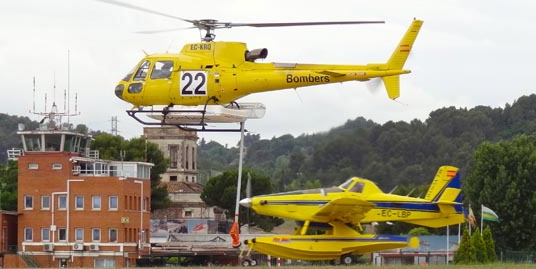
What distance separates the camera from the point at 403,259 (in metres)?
94.9

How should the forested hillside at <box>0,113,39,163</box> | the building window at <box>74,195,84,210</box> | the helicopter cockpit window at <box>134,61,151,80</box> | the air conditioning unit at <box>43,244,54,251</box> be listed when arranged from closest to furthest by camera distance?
the helicopter cockpit window at <box>134,61,151,80</box> < the air conditioning unit at <box>43,244,54,251</box> < the building window at <box>74,195,84,210</box> < the forested hillside at <box>0,113,39,163</box>

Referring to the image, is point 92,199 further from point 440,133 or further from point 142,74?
point 142,74

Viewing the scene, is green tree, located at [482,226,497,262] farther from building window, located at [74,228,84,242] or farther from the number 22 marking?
building window, located at [74,228,84,242]

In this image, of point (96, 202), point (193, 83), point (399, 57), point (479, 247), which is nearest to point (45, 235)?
point (96, 202)

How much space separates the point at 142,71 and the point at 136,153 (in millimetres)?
64647

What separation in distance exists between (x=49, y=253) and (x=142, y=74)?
40.5 m

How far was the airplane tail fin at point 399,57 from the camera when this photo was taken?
50.7 m

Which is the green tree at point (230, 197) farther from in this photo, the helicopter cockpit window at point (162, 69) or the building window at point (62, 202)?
the helicopter cockpit window at point (162, 69)

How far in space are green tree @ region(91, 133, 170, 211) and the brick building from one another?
20.7 m

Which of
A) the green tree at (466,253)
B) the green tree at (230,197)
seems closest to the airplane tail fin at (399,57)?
the green tree at (466,253)

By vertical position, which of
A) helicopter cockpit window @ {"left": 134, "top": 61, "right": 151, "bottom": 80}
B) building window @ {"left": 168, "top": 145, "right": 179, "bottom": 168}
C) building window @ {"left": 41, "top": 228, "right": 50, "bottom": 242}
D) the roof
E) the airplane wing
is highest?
helicopter cockpit window @ {"left": 134, "top": 61, "right": 151, "bottom": 80}

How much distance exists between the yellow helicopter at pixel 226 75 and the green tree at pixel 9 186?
52897mm

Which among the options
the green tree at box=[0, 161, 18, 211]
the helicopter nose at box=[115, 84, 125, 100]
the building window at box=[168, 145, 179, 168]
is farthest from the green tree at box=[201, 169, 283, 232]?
the helicopter nose at box=[115, 84, 125, 100]

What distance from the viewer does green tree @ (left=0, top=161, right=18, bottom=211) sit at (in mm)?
104125
